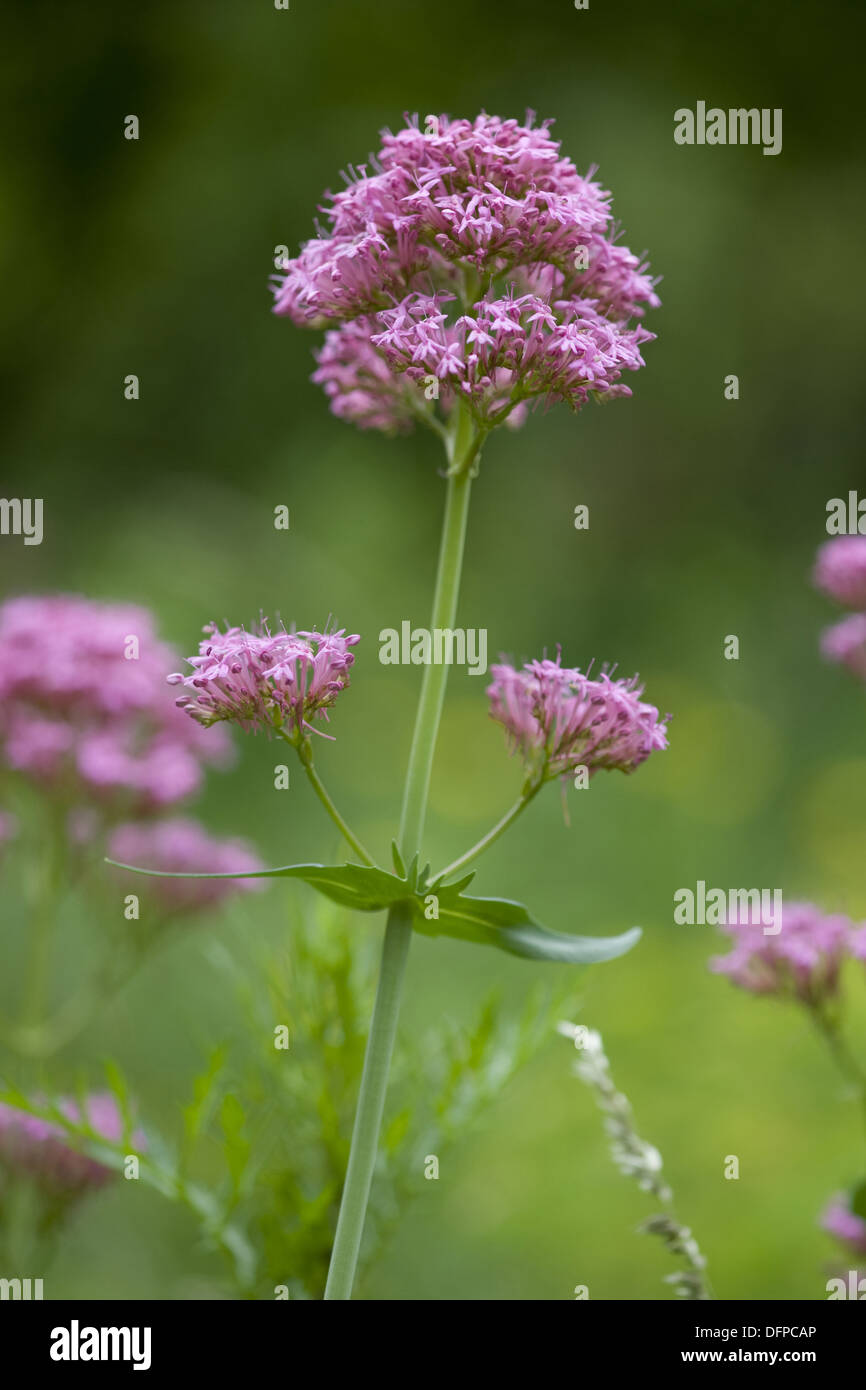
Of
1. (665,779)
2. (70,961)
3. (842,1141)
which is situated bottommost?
(842,1141)

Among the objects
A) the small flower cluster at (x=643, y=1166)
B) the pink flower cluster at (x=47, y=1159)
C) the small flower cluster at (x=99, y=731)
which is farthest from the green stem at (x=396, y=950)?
the small flower cluster at (x=99, y=731)

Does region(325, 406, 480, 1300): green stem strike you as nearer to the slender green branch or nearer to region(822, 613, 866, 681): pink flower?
the slender green branch

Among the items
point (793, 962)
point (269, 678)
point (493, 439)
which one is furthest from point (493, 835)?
point (493, 439)

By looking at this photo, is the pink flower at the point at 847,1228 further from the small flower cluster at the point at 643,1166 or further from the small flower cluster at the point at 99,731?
the small flower cluster at the point at 99,731

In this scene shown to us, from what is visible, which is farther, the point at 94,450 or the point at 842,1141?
the point at 94,450

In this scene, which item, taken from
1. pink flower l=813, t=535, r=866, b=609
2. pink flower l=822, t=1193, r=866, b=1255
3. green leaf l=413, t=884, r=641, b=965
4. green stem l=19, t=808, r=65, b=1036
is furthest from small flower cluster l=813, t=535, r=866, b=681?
green stem l=19, t=808, r=65, b=1036

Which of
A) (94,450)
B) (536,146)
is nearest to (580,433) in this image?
(94,450)
